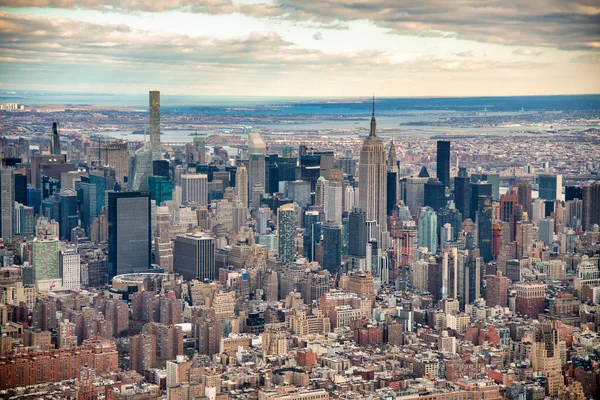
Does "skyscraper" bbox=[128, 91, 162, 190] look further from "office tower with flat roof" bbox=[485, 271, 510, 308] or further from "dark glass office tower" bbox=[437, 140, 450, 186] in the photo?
"office tower with flat roof" bbox=[485, 271, 510, 308]

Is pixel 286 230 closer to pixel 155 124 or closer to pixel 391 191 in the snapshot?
pixel 391 191

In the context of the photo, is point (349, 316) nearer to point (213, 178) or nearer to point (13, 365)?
point (13, 365)

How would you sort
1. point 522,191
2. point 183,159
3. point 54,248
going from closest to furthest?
1. point 54,248
2. point 522,191
3. point 183,159

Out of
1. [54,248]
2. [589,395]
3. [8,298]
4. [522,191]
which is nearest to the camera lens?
[589,395]

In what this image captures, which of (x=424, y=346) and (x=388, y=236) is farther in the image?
(x=388, y=236)

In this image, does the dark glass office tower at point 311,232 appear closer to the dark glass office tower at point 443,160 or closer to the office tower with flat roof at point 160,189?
the dark glass office tower at point 443,160

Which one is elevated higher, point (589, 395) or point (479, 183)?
point (479, 183)

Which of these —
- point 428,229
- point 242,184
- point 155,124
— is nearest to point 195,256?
point 155,124

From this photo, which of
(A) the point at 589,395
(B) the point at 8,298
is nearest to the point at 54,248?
(B) the point at 8,298
